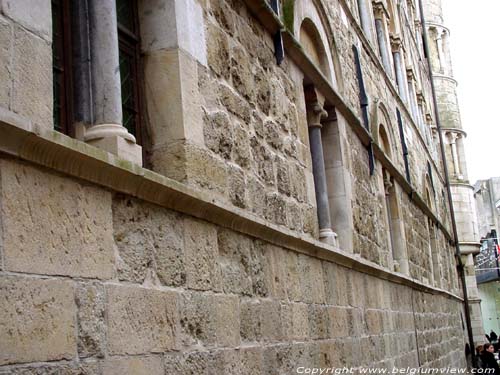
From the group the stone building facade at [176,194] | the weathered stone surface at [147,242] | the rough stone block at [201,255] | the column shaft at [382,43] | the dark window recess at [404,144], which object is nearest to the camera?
the stone building facade at [176,194]

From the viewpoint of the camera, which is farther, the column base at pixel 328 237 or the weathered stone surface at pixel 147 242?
the column base at pixel 328 237

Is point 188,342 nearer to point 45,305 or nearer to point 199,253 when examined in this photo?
point 199,253

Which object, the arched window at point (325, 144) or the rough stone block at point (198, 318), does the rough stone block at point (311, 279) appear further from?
the rough stone block at point (198, 318)

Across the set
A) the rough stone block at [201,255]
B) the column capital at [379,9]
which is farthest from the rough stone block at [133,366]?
the column capital at [379,9]

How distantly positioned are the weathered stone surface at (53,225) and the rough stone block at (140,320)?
0.14 metres

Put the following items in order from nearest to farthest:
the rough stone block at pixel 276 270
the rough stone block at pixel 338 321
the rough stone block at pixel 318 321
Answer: the rough stone block at pixel 276 270
the rough stone block at pixel 318 321
the rough stone block at pixel 338 321

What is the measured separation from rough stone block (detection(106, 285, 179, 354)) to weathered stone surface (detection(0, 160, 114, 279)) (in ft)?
0.45

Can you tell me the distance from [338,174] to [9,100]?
4.86m

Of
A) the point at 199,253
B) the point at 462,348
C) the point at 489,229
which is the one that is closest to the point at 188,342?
the point at 199,253

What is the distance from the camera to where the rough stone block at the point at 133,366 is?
2.80 meters

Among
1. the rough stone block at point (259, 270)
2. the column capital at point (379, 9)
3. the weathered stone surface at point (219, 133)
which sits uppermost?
the column capital at point (379, 9)

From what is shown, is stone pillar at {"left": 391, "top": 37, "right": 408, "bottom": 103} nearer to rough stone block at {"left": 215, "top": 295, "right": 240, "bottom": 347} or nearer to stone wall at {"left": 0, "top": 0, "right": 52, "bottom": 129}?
rough stone block at {"left": 215, "top": 295, "right": 240, "bottom": 347}

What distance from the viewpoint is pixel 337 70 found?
768 cm

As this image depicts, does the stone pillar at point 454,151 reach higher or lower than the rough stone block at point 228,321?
higher
